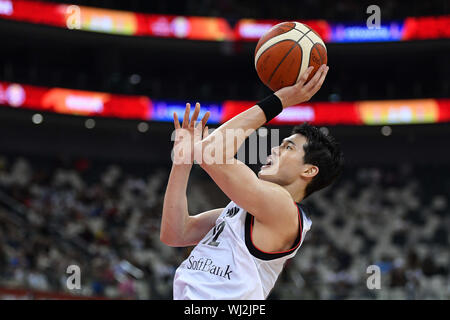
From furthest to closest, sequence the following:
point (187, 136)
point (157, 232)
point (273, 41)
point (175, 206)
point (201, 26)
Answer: point (201, 26) < point (157, 232) < point (273, 41) < point (175, 206) < point (187, 136)

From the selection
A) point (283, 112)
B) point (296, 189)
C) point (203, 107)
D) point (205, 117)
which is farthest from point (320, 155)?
point (203, 107)

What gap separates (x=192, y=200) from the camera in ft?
61.1

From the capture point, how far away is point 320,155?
3.21 m

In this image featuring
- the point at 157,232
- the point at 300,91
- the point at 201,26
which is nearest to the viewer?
the point at 300,91

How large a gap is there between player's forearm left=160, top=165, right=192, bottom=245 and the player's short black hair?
659 mm

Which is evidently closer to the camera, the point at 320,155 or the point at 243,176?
the point at 243,176

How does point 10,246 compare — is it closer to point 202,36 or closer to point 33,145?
point 33,145

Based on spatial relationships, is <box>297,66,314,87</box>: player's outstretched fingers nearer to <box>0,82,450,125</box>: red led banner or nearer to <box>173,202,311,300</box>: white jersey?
<box>173,202,311,300</box>: white jersey

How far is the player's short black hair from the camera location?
3.20 m

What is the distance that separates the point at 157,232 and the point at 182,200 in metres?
12.4

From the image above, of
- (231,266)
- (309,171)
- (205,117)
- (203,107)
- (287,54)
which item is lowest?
(231,266)

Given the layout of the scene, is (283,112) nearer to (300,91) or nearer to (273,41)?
(273,41)

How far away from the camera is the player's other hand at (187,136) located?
3082 mm

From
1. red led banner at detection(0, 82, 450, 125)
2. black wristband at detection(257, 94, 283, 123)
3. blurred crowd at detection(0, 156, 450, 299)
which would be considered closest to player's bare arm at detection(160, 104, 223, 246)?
black wristband at detection(257, 94, 283, 123)
